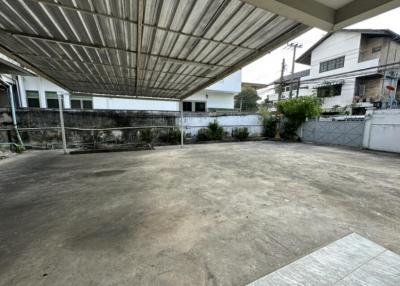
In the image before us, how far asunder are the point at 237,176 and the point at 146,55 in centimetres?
334

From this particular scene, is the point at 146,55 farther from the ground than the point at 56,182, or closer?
farther from the ground

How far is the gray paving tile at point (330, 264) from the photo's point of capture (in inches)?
58.5

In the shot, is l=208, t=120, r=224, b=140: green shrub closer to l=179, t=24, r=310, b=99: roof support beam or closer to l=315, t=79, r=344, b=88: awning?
l=179, t=24, r=310, b=99: roof support beam

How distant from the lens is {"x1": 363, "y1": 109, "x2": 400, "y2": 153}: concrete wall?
7680mm

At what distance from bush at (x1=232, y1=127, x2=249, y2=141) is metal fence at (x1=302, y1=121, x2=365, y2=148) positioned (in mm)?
4109

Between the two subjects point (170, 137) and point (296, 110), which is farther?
point (296, 110)

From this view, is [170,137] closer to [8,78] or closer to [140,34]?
[140,34]

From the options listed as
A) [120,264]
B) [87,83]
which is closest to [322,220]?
[120,264]

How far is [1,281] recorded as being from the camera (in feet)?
4.78

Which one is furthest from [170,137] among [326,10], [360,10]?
[360,10]

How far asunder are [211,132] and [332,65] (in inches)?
597

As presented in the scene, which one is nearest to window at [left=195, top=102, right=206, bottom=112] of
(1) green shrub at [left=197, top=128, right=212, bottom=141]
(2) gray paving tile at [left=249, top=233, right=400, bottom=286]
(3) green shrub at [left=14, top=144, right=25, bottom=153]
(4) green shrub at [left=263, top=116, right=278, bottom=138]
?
(1) green shrub at [left=197, top=128, right=212, bottom=141]

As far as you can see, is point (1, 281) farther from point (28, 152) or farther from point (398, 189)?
point (28, 152)

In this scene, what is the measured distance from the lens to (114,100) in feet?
35.0
